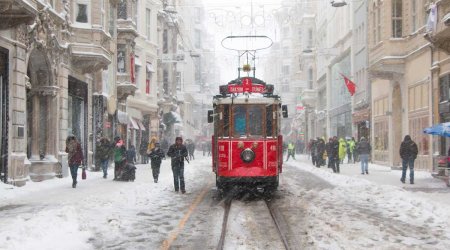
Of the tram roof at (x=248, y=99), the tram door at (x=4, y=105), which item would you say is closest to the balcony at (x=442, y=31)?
the tram roof at (x=248, y=99)

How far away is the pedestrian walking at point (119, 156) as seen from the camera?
937 inches

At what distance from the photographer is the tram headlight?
57.5ft

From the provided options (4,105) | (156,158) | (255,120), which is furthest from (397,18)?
(4,105)

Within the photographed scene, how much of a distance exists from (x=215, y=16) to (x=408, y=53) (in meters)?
11.4

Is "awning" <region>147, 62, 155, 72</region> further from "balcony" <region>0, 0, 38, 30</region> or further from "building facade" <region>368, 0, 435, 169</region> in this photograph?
"balcony" <region>0, 0, 38, 30</region>

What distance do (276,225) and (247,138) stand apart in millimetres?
6128

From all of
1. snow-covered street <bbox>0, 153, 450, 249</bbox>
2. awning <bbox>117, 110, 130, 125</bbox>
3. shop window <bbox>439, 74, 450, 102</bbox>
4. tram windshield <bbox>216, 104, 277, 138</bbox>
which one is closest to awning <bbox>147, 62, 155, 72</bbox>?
awning <bbox>117, 110, 130, 125</bbox>

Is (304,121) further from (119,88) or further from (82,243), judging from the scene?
(82,243)

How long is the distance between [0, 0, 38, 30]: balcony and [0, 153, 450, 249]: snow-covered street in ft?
15.0

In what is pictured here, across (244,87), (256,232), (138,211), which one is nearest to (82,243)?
(256,232)

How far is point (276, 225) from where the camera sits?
11812mm

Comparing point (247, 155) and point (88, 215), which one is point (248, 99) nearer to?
point (247, 155)

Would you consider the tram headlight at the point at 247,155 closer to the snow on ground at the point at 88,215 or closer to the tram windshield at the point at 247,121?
the tram windshield at the point at 247,121

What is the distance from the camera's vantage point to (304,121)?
8288 cm
